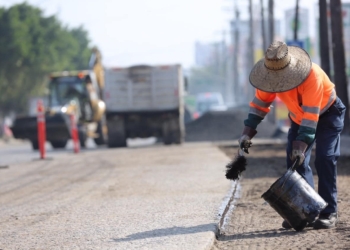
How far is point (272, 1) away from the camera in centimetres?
4122

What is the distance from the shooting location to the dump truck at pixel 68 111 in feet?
99.8

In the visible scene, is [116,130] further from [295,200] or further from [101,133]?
[295,200]

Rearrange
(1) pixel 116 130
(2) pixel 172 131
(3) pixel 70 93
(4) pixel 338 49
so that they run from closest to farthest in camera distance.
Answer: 1. (4) pixel 338 49
2. (2) pixel 172 131
3. (1) pixel 116 130
4. (3) pixel 70 93

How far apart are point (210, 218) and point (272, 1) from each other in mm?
33706

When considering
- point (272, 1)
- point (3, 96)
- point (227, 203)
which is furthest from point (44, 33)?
point (227, 203)

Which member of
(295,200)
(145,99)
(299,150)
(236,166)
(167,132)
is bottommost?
(167,132)

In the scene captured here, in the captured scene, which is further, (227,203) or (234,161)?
(227,203)

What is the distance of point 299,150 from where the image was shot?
772 cm

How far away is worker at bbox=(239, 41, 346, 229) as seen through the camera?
772cm

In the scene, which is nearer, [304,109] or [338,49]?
[304,109]

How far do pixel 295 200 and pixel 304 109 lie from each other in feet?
2.64

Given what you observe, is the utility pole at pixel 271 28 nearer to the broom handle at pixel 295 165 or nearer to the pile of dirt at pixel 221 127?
the pile of dirt at pixel 221 127

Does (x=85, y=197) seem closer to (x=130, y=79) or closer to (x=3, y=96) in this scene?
(x=130, y=79)

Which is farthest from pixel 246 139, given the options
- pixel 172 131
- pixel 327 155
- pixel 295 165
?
pixel 172 131
